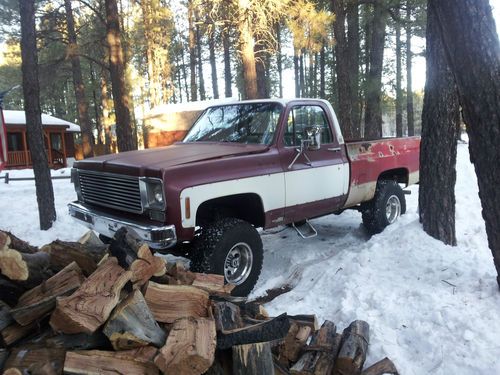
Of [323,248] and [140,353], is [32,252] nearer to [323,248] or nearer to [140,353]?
[140,353]

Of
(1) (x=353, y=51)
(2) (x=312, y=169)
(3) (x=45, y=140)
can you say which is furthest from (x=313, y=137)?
(3) (x=45, y=140)

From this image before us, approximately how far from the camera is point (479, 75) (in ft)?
11.5

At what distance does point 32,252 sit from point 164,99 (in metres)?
32.1

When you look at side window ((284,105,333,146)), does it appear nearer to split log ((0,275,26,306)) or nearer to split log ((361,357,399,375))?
split log ((361,357,399,375))

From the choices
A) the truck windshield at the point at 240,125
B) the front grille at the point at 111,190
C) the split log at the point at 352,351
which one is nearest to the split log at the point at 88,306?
the split log at the point at 352,351

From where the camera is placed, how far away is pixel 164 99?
34.2m

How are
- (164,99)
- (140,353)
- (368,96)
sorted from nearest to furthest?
(140,353) < (368,96) < (164,99)

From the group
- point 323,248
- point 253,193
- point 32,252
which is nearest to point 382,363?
point 253,193

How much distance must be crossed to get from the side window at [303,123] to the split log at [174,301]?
9.71ft

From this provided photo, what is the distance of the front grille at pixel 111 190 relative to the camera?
14.7ft

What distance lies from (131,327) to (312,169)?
367 centimetres

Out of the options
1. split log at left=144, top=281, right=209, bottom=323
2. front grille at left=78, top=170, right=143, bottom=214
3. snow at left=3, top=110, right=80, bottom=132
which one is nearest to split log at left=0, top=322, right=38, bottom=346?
split log at left=144, top=281, right=209, bottom=323

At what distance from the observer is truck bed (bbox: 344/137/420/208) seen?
6484 millimetres

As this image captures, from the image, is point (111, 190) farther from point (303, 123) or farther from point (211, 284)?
point (303, 123)
